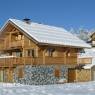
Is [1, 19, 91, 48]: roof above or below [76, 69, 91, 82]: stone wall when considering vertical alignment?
above

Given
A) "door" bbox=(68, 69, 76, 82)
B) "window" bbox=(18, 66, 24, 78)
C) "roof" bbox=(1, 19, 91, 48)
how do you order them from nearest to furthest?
"window" bbox=(18, 66, 24, 78) → "roof" bbox=(1, 19, 91, 48) → "door" bbox=(68, 69, 76, 82)

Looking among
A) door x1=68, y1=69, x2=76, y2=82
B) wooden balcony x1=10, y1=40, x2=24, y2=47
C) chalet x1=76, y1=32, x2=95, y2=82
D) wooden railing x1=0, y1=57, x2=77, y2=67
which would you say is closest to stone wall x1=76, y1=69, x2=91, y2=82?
chalet x1=76, y1=32, x2=95, y2=82

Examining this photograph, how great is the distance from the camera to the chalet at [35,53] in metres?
47.0

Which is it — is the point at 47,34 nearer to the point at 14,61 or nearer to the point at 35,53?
the point at 35,53

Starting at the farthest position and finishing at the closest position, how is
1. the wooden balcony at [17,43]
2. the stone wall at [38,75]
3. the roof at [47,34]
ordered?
the wooden balcony at [17,43]
the roof at [47,34]
the stone wall at [38,75]

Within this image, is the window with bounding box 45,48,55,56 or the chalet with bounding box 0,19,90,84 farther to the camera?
the window with bounding box 45,48,55,56

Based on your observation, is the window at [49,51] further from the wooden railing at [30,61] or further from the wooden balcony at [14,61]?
the wooden balcony at [14,61]

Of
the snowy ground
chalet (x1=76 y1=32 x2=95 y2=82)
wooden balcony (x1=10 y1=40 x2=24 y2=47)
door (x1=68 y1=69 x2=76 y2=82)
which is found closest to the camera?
the snowy ground

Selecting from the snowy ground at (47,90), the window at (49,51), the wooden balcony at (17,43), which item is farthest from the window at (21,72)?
the snowy ground at (47,90)

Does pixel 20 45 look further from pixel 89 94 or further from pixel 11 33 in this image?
pixel 89 94

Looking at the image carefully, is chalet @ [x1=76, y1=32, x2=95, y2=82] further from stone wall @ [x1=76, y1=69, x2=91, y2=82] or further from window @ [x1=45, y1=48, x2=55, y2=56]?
window @ [x1=45, y1=48, x2=55, y2=56]

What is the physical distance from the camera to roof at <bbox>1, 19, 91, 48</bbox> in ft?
160

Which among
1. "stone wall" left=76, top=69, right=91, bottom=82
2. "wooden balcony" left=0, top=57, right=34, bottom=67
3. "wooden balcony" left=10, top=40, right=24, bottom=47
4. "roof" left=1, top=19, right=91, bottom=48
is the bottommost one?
"stone wall" left=76, top=69, right=91, bottom=82

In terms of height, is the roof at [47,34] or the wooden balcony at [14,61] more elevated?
the roof at [47,34]
